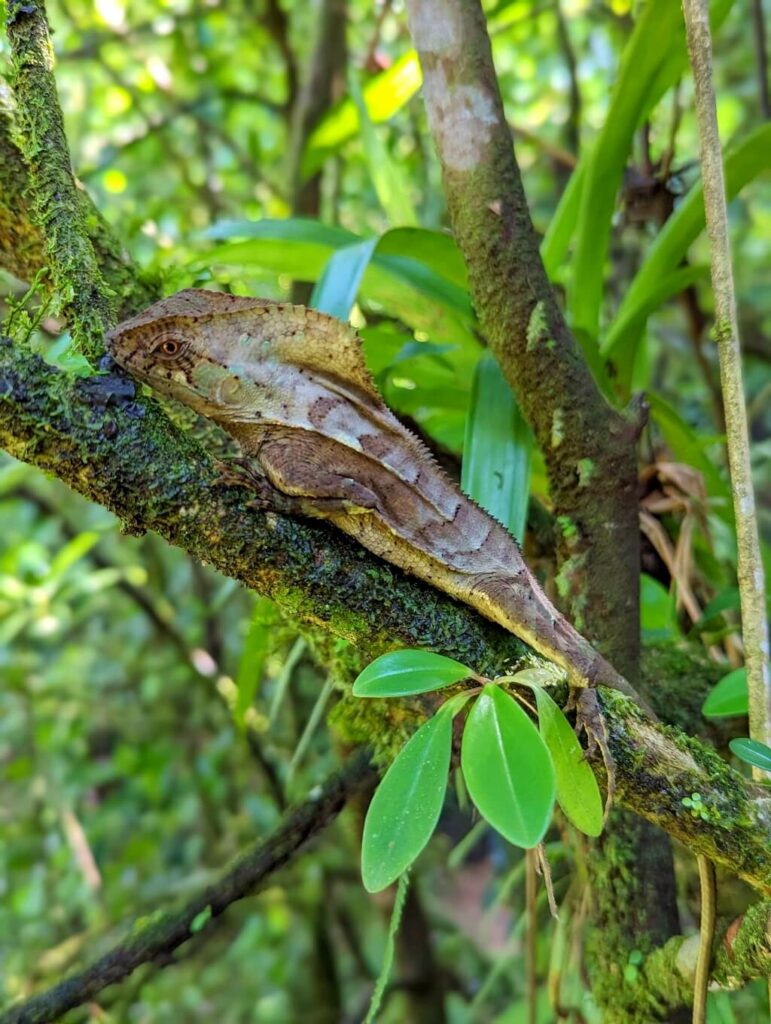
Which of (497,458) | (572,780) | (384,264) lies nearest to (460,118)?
(384,264)

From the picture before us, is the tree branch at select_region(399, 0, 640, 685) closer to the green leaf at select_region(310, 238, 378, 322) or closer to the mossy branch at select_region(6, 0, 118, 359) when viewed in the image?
the green leaf at select_region(310, 238, 378, 322)

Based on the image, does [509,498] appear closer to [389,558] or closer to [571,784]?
[389,558]

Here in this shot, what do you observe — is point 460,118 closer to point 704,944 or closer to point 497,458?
point 497,458

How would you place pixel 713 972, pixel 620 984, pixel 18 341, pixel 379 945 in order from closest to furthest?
pixel 18 341 < pixel 713 972 < pixel 620 984 < pixel 379 945

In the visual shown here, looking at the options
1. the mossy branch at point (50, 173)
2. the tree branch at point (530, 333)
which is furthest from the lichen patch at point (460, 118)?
the mossy branch at point (50, 173)

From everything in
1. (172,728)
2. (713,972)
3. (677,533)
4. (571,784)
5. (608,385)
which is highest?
(608,385)

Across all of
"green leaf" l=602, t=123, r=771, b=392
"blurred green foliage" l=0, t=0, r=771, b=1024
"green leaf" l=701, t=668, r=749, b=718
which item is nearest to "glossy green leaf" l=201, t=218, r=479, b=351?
"blurred green foliage" l=0, t=0, r=771, b=1024

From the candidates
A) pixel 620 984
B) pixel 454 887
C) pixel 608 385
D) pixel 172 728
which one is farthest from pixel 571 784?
pixel 454 887
